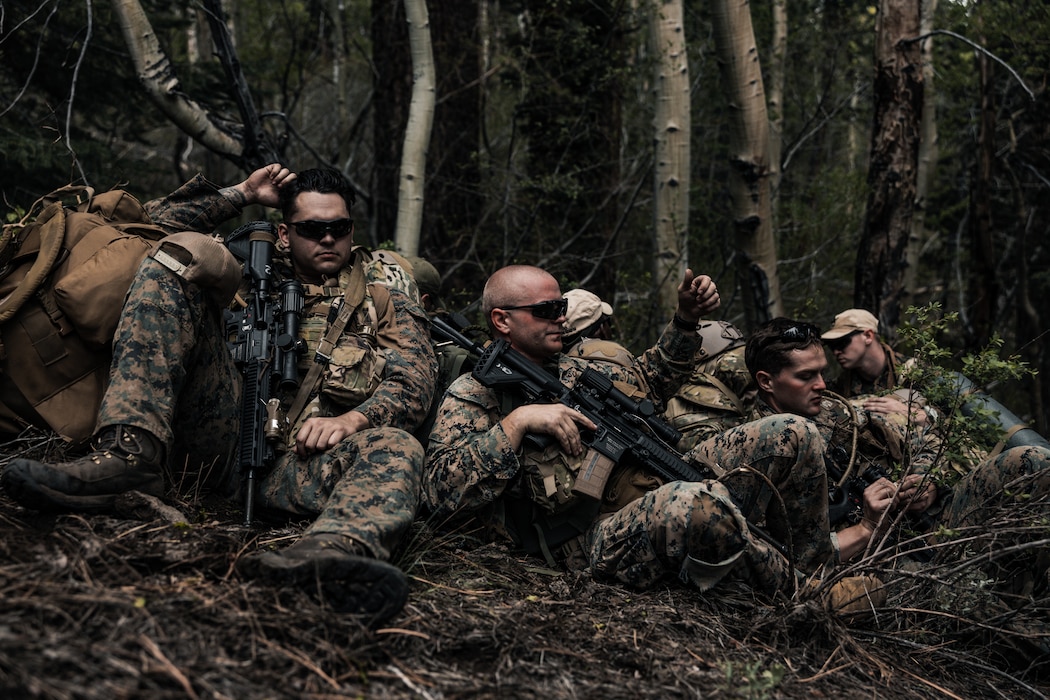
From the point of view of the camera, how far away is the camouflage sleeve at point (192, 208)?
4.79 metres

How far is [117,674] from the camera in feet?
8.22

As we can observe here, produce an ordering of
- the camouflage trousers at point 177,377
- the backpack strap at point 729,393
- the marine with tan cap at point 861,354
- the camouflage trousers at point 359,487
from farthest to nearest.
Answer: the marine with tan cap at point 861,354
the backpack strap at point 729,393
the camouflage trousers at point 177,377
the camouflage trousers at point 359,487

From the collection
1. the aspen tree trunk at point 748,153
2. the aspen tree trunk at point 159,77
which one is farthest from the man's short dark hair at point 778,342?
the aspen tree trunk at point 159,77

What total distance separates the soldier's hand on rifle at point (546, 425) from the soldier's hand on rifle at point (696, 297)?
40.8 inches

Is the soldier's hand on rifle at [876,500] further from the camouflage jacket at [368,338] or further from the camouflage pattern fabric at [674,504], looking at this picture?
the camouflage jacket at [368,338]

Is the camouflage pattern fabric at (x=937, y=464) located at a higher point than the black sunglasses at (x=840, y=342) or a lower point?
lower

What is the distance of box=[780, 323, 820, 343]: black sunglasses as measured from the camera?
189 inches

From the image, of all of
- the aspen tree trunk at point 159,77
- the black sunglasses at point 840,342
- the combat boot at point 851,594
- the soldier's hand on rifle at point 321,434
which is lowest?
the combat boot at point 851,594

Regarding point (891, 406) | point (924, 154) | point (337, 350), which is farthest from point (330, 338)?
point (924, 154)

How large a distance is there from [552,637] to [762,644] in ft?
2.80

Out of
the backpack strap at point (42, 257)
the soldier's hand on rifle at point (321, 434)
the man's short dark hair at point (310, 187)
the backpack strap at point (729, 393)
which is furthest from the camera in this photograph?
the backpack strap at point (729, 393)

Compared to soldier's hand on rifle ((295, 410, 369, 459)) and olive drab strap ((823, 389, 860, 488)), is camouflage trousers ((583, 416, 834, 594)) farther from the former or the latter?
soldier's hand on rifle ((295, 410, 369, 459))

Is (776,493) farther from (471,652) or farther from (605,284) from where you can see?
(605,284)

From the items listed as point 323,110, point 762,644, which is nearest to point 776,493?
point 762,644
